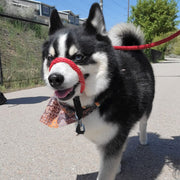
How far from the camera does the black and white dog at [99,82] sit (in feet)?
4.81

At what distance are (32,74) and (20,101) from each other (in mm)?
2940

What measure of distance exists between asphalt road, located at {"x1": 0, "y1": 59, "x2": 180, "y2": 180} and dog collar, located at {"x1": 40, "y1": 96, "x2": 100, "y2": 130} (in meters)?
0.58

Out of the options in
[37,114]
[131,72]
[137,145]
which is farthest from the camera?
[37,114]

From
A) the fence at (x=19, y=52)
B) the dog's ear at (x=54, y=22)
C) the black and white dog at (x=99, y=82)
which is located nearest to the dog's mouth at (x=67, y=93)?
the black and white dog at (x=99, y=82)

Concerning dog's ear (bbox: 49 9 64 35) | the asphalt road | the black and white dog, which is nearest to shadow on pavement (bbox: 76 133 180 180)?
the asphalt road

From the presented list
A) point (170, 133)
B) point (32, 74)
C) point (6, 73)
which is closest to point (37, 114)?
point (170, 133)

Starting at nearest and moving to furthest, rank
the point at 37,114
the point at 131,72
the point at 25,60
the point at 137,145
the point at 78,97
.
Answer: the point at 78,97 → the point at 131,72 → the point at 137,145 → the point at 37,114 → the point at 25,60

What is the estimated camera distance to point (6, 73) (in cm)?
668

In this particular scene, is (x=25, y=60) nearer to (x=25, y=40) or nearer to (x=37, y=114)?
(x=25, y=40)

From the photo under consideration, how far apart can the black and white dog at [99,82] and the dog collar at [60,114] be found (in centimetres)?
5

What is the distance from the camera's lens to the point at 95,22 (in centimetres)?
163

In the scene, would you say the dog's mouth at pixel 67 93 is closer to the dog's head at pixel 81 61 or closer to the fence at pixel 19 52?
the dog's head at pixel 81 61

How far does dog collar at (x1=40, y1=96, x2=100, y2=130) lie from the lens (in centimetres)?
158

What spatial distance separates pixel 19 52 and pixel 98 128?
6.73 meters
